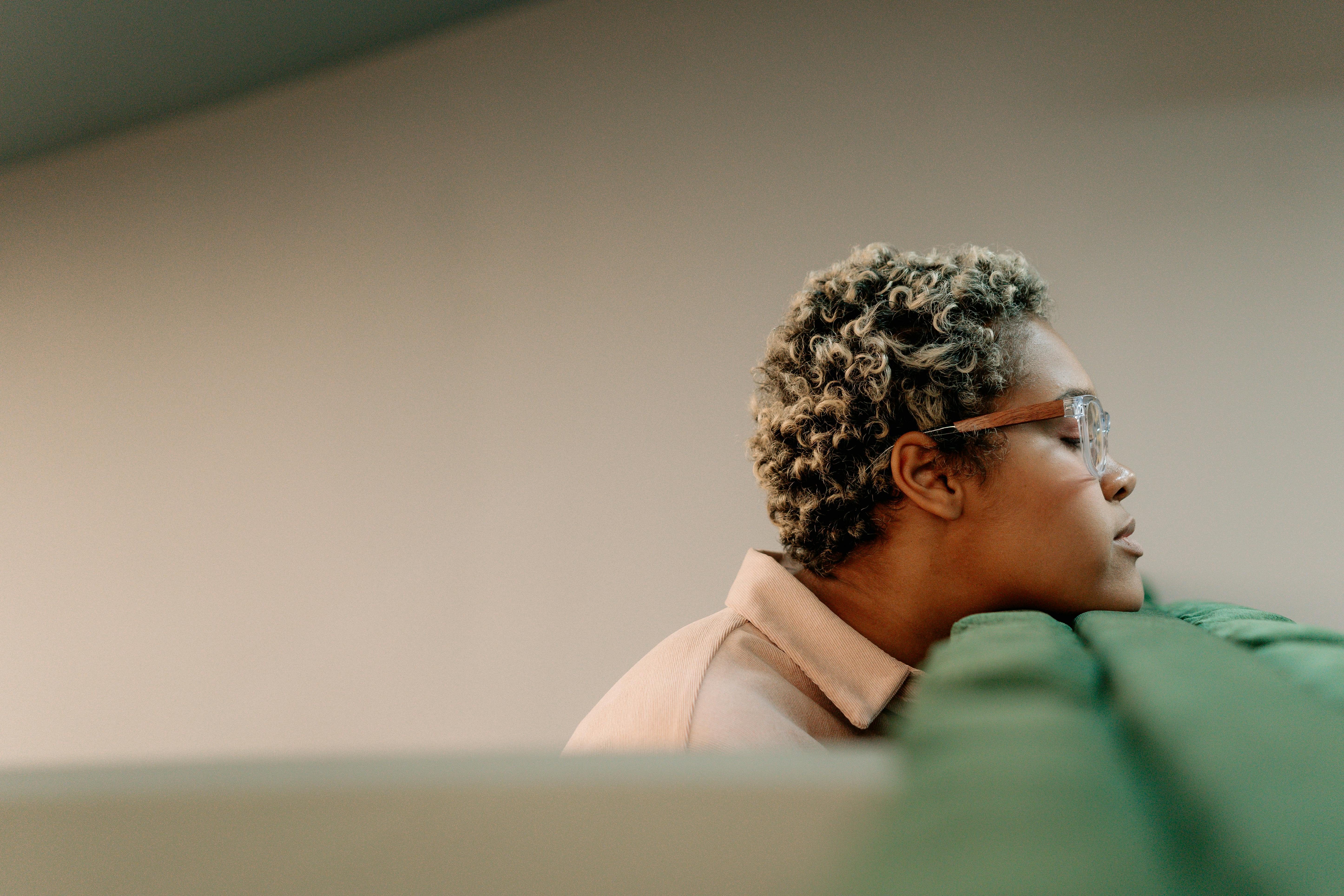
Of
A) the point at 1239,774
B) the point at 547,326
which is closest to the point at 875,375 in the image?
the point at 1239,774

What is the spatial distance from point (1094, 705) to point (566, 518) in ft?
4.70

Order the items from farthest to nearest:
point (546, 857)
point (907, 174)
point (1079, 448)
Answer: point (907, 174)
point (1079, 448)
point (546, 857)

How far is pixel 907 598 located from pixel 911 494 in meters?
0.12

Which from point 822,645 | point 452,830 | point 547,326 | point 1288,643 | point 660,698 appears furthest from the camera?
point 547,326

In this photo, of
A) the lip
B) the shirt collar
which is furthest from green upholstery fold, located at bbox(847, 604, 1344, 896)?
the lip

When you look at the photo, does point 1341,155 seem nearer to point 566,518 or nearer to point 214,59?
point 566,518

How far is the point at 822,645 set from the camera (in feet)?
2.80

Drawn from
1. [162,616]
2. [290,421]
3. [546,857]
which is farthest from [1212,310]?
[162,616]

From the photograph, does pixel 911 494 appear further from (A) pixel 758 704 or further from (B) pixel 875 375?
(A) pixel 758 704

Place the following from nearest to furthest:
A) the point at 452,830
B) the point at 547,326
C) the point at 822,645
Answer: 1. the point at 452,830
2. the point at 822,645
3. the point at 547,326

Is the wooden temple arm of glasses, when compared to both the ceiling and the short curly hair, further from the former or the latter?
the ceiling

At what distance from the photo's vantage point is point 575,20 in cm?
181

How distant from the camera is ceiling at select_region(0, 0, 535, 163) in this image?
166 centimetres

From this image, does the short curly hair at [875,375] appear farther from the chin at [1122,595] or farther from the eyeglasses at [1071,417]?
the chin at [1122,595]
